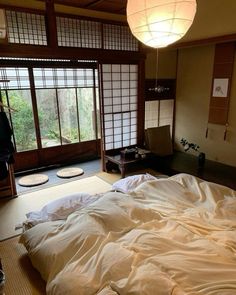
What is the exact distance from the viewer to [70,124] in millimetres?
5637

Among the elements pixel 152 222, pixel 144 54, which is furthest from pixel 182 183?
pixel 144 54

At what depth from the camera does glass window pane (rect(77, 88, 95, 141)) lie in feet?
18.6

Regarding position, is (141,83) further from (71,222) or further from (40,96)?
(71,222)

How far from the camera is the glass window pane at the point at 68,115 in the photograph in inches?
213

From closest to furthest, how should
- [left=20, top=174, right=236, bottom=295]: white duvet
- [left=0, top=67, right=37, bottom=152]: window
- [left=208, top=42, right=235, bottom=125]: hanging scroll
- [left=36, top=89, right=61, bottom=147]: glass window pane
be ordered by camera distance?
[left=20, top=174, right=236, bottom=295]: white duvet < [left=208, top=42, right=235, bottom=125]: hanging scroll < [left=0, top=67, right=37, bottom=152]: window < [left=36, top=89, right=61, bottom=147]: glass window pane

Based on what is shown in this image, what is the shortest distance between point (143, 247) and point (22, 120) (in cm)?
405

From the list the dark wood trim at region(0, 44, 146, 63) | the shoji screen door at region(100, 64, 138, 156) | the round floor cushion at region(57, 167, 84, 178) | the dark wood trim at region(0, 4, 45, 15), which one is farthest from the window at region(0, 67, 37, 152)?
the shoji screen door at region(100, 64, 138, 156)

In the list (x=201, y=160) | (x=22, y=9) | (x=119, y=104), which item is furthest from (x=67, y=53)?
(x=201, y=160)

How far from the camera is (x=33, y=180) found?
4.48 meters

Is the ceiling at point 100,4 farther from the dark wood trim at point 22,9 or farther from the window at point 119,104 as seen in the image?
the window at point 119,104

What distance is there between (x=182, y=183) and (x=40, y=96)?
3.58m

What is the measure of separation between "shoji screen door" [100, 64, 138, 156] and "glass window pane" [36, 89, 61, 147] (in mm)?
1268

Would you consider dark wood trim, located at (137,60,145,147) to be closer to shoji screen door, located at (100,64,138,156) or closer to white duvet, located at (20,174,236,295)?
shoji screen door, located at (100,64,138,156)

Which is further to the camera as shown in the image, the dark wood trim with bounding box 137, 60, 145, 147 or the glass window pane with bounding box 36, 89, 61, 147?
the glass window pane with bounding box 36, 89, 61, 147
